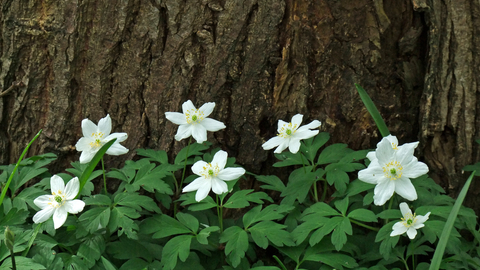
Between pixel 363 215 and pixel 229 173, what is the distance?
66cm

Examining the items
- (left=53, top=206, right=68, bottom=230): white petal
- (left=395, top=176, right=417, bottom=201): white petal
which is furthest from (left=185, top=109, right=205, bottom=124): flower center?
(left=395, top=176, right=417, bottom=201): white petal

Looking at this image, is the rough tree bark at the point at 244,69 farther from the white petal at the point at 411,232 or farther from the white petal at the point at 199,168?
the white petal at the point at 411,232

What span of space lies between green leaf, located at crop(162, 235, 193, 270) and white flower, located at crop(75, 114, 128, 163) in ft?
1.72

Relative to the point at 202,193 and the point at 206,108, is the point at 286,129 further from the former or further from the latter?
the point at 202,193

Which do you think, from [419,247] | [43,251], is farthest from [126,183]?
[419,247]

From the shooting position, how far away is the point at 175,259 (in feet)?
6.91

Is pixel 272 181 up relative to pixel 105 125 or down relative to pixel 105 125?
down

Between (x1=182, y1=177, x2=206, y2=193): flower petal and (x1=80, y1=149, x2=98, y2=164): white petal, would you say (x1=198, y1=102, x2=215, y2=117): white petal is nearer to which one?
(x1=182, y1=177, x2=206, y2=193): flower petal

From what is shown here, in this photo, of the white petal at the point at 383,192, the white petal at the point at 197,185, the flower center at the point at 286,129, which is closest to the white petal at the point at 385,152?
the white petal at the point at 383,192

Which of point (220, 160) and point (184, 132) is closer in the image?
point (220, 160)

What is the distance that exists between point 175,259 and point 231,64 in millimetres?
1091

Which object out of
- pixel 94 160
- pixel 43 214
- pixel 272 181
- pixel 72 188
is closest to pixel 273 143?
pixel 272 181

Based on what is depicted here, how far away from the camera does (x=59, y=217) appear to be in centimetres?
212

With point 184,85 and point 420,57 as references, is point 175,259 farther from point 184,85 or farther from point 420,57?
point 420,57
